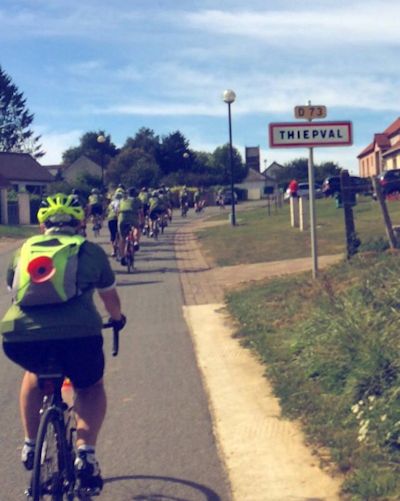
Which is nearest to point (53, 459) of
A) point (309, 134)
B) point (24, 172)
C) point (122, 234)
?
point (309, 134)

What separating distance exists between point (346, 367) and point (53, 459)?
10.5 feet

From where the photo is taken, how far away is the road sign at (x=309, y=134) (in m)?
12.8

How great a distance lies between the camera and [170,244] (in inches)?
1013

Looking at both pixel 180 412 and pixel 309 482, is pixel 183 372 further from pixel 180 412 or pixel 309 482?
pixel 309 482

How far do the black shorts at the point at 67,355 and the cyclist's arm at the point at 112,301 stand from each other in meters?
0.31

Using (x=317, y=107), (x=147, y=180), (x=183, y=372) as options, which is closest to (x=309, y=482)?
(x=183, y=372)

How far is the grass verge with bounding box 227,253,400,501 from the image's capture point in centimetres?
541

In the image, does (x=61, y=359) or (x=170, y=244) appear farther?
(x=170, y=244)

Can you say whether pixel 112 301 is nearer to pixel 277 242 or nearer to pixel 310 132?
pixel 310 132

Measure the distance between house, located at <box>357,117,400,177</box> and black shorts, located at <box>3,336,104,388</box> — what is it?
6193 cm

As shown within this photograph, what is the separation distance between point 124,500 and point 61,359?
3.59ft

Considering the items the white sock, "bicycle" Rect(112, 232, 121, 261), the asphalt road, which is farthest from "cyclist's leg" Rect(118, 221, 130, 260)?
the white sock

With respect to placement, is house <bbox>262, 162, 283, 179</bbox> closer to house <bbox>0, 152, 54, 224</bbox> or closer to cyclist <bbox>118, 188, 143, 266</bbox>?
house <bbox>0, 152, 54, 224</bbox>

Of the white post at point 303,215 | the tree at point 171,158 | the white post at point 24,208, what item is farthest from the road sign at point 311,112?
the tree at point 171,158
